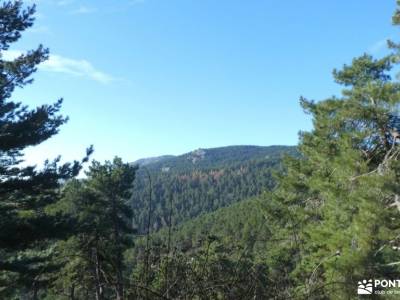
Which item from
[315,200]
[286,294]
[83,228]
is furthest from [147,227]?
[315,200]

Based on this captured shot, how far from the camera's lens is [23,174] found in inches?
498

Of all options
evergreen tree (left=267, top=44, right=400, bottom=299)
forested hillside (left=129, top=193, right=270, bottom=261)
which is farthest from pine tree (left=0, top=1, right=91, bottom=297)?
evergreen tree (left=267, top=44, right=400, bottom=299)

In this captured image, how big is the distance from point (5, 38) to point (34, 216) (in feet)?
17.0

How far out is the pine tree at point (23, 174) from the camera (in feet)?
39.5

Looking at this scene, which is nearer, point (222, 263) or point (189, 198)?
point (222, 263)

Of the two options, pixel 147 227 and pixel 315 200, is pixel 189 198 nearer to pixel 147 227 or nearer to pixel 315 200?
pixel 315 200

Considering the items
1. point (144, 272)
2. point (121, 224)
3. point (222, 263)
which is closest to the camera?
point (144, 272)

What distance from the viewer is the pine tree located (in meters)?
12.0

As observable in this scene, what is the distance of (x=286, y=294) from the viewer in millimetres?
2119
